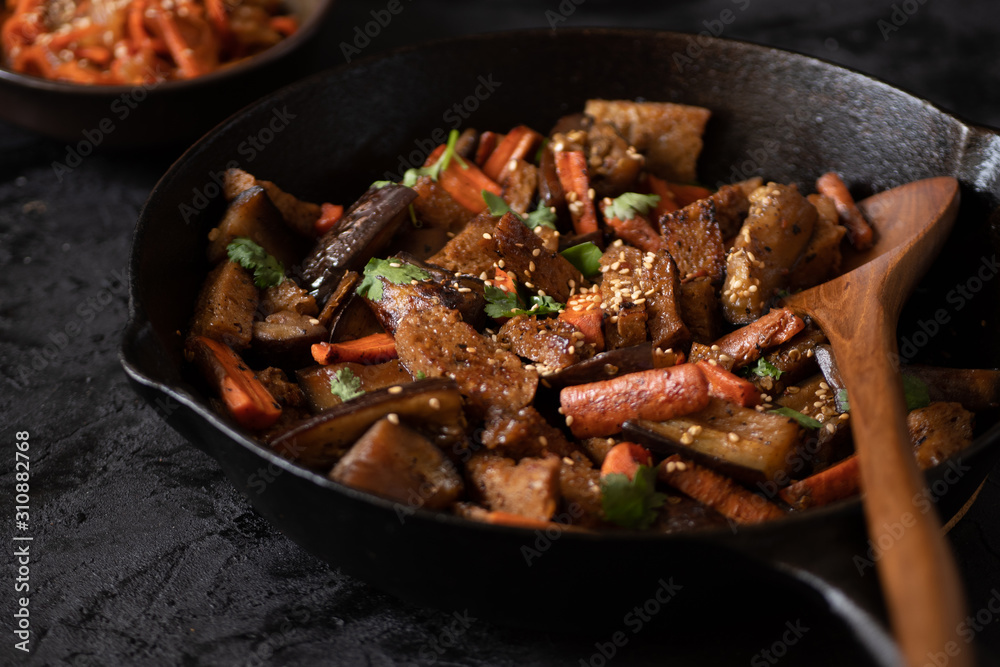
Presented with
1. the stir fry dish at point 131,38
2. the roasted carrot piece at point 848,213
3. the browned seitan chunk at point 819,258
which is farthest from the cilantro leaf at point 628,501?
the stir fry dish at point 131,38

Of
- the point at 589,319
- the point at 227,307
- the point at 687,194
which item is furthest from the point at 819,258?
the point at 227,307

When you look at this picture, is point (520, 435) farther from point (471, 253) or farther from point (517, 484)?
point (471, 253)

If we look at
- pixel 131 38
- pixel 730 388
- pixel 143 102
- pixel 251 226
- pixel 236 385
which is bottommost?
pixel 730 388

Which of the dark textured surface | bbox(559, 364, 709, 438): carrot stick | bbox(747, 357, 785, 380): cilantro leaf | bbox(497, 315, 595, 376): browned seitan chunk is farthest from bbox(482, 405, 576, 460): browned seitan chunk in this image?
bbox(747, 357, 785, 380): cilantro leaf

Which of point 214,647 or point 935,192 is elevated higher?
point 935,192

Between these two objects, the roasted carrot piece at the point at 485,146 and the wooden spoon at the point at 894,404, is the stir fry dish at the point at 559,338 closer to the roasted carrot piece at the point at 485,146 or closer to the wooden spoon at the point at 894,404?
the roasted carrot piece at the point at 485,146

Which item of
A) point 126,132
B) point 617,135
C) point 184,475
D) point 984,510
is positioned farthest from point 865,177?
point 126,132

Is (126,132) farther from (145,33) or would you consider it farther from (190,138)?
(145,33)

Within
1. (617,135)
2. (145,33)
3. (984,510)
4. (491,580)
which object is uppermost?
(145,33)
